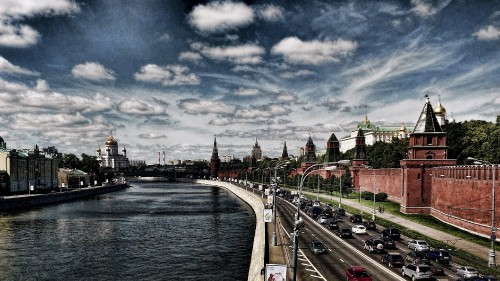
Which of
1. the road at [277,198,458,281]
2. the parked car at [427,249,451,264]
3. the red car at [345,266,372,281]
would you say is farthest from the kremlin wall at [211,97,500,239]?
the red car at [345,266,372,281]

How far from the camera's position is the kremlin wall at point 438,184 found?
54.3 m

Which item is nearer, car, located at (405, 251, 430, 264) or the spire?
car, located at (405, 251, 430, 264)

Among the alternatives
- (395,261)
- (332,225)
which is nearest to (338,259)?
(395,261)

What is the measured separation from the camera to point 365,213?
251 ft

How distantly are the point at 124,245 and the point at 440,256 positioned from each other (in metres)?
41.0

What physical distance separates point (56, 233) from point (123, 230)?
10439mm

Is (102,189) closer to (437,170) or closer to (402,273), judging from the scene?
(437,170)

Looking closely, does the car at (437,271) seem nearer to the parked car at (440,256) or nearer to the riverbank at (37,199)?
the parked car at (440,256)

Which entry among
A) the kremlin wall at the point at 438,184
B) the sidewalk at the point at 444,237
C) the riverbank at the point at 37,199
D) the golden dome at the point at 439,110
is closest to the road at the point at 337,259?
the sidewalk at the point at 444,237

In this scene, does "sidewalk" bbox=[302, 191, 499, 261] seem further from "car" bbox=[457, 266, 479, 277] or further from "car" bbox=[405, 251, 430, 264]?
"car" bbox=[457, 266, 479, 277]

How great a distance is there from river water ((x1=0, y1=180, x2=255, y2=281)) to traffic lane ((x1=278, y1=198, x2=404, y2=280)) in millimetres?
8607

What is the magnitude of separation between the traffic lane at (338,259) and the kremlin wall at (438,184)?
12.6m

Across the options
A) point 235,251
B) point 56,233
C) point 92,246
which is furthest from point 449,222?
point 56,233

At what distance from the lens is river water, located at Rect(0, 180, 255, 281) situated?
47.8m
